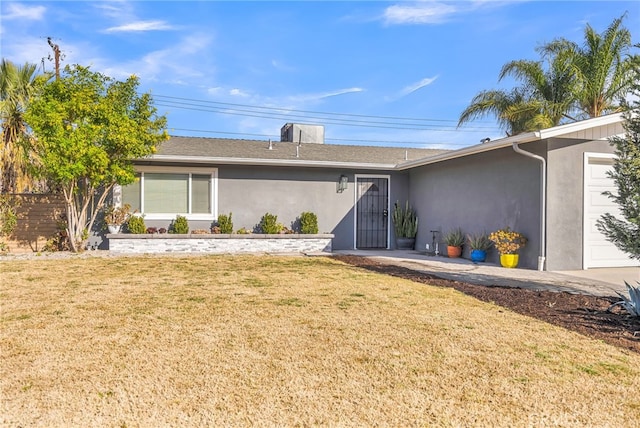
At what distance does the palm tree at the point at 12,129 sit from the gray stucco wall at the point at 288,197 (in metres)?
4.11

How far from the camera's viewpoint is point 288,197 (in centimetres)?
1277

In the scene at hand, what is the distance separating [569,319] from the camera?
4719mm

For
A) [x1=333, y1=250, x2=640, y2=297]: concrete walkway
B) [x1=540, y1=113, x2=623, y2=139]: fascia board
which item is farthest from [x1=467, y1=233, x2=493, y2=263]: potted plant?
[x1=540, y1=113, x2=623, y2=139]: fascia board

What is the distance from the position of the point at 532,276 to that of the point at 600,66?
11542mm

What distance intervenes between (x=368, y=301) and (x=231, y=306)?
1.72 metres

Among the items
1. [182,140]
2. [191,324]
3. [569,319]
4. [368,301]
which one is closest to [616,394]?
[569,319]

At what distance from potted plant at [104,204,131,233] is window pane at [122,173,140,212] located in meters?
0.22

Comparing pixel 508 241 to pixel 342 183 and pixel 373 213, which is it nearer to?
pixel 373 213

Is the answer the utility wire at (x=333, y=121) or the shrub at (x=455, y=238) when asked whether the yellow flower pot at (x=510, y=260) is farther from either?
the utility wire at (x=333, y=121)

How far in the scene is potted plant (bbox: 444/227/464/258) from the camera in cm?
1101

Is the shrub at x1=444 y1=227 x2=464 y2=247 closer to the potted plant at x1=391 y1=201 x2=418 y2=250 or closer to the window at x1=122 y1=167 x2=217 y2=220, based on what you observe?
the potted plant at x1=391 y1=201 x2=418 y2=250

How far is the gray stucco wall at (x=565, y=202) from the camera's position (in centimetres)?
847

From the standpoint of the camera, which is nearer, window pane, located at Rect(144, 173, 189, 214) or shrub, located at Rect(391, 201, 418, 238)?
window pane, located at Rect(144, 173, 189, 214)

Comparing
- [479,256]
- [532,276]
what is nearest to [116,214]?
[479,256]
